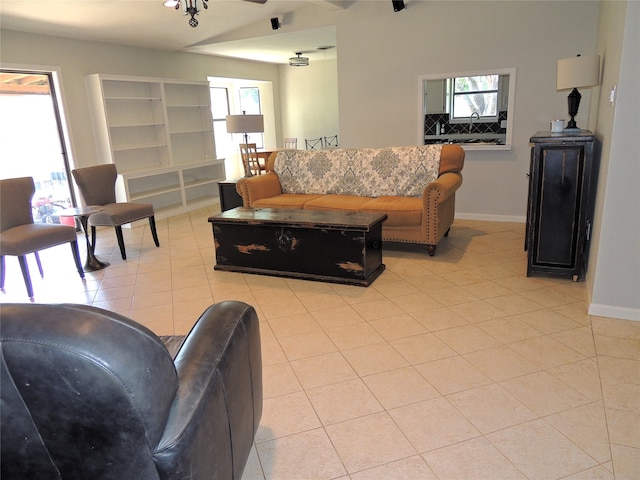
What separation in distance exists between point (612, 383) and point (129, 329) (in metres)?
2.17

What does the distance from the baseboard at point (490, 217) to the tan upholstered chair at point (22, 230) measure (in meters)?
4.15

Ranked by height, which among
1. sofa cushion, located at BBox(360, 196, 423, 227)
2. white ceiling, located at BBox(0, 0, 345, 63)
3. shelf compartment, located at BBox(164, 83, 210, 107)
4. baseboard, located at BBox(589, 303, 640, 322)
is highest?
white ceiling, located at BBox(0, 0, 345, 63)

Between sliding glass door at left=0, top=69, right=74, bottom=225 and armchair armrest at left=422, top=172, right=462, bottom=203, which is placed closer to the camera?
armchair armrest at left=422, top=172, right=462, bottom=203

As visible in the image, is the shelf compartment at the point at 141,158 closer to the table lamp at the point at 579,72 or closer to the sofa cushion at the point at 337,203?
the sofa cushion at the point at 337,203

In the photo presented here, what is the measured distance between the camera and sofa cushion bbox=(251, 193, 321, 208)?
4418mm

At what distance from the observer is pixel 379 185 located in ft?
14.9

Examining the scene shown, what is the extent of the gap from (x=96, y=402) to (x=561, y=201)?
127 inches

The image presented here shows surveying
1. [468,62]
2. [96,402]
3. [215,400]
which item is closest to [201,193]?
[468,62]

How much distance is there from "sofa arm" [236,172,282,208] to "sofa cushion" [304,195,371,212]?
59cm

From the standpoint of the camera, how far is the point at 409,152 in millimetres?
4457

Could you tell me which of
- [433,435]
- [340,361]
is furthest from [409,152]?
[433,435]

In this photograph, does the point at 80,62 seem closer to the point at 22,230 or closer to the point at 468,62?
the point at 22,230

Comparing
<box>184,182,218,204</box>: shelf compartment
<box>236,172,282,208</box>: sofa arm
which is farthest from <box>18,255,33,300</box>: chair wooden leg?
<box>184,182,218,204</box>: shelf compartment

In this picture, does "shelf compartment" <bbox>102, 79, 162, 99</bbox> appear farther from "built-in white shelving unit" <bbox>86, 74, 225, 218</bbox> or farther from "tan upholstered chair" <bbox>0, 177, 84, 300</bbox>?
"tan upholstered chair" <bbox>0, 177, 84, 300</bbox>
